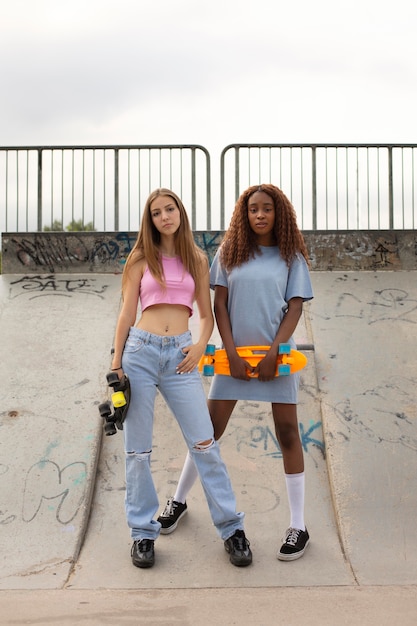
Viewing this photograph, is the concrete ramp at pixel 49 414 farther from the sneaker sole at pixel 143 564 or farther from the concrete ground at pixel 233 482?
the sneaker sole at pixel 143 564

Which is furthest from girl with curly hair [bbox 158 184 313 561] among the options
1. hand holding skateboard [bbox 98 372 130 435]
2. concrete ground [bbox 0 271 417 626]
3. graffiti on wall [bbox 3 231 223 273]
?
graffiti on wall [bbox 3 231 223 273]

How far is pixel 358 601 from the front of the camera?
9.73 ft

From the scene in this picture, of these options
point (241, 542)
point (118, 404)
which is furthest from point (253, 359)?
point (241, 542)

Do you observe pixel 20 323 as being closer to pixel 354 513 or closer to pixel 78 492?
pixel 78 492

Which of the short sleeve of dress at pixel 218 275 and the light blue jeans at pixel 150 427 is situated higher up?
the short sleeve of dress at pixel 218 275

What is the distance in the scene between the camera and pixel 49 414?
16.0 feet

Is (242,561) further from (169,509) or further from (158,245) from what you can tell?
(158,245)

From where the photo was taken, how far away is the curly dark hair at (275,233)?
3.72m

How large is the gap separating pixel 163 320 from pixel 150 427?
589 millimetres

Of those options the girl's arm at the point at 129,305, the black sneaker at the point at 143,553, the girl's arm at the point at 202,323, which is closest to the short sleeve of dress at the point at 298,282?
the girl's arm at the point at 202,323

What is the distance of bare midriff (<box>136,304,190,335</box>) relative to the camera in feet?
11.7

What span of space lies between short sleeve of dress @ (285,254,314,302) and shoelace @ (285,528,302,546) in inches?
50.6

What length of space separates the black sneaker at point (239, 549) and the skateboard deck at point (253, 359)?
34.3 inches

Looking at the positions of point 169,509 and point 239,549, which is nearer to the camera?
point 239,549
